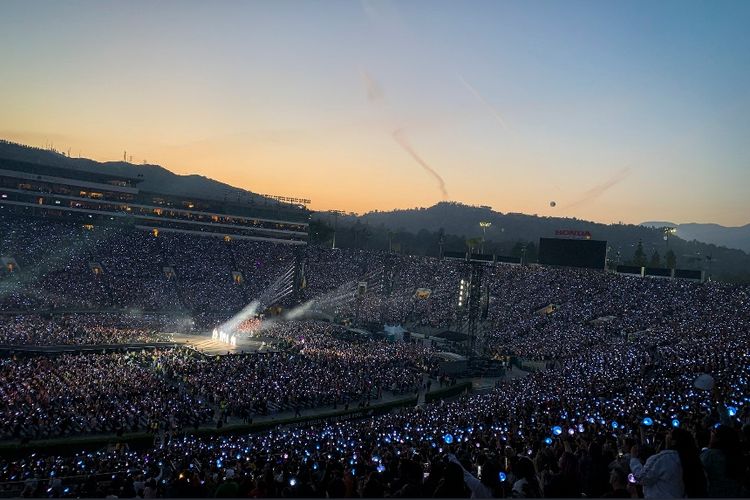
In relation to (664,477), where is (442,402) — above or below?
A: below

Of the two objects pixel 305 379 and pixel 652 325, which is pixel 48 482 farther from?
pixel 652 325

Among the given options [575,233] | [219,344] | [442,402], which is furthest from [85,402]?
[575,233]

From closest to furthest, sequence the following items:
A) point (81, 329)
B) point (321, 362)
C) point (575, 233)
Result: point (321, 362), point (81, 329), point (575, 233)

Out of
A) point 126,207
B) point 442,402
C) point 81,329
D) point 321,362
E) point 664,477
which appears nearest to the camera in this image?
point 664,477

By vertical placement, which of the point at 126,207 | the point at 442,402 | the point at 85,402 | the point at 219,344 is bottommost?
the point at 219,344

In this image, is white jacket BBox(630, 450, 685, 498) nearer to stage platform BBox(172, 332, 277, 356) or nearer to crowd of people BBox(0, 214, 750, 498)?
crowd of people BBox(0, 214, 750, 498)

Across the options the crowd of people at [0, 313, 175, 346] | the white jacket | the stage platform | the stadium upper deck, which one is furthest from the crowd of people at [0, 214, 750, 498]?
the stadium upper deck

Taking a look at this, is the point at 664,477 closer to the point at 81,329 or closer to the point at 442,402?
the point at 442,402

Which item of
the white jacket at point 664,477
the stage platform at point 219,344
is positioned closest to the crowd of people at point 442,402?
the white jacket at point 664,477

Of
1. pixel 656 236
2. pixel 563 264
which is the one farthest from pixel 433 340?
pixel 656 236
